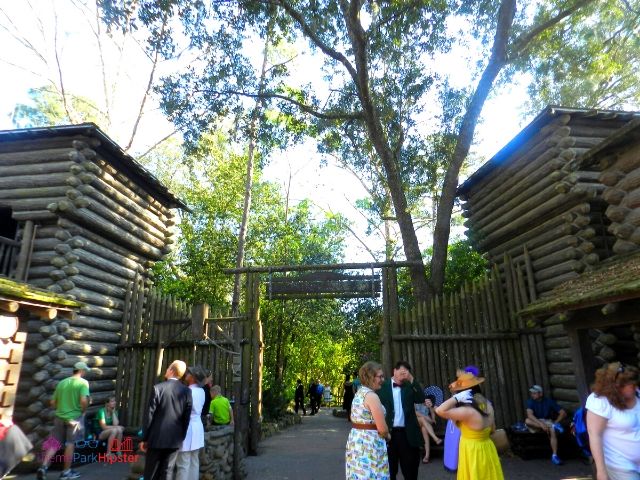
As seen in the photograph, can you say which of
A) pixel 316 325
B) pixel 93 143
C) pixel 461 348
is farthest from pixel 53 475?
pixel 316 325

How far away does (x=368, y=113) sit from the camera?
12547 millimetres

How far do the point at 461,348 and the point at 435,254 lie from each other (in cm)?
323

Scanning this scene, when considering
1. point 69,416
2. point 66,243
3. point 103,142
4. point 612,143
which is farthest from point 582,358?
point 103,142

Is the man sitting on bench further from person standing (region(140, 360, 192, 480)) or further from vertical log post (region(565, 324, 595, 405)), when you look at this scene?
person standing (region(140, 360, 192, 480))

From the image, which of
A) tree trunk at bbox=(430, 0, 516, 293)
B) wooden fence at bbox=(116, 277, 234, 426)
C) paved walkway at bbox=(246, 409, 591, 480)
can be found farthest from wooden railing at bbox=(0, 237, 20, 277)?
tree trunk at bbox=(430, 0, 516, 293)

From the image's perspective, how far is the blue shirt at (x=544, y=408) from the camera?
28.1ft

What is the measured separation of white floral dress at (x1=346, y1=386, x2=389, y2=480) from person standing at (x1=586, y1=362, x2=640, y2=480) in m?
1.83

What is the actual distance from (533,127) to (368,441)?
800cm

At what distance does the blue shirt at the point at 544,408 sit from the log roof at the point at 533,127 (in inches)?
223

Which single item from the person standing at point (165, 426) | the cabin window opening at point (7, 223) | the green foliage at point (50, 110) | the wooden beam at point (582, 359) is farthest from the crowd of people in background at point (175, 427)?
the green foliage at point (50, 110)

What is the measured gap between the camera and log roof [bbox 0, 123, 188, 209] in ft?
31.6

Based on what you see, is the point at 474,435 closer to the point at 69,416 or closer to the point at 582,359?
the point at 582,359

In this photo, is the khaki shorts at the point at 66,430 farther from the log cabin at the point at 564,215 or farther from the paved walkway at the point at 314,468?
the log cabin at the point at 564,215

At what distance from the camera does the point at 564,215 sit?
29.1ft
